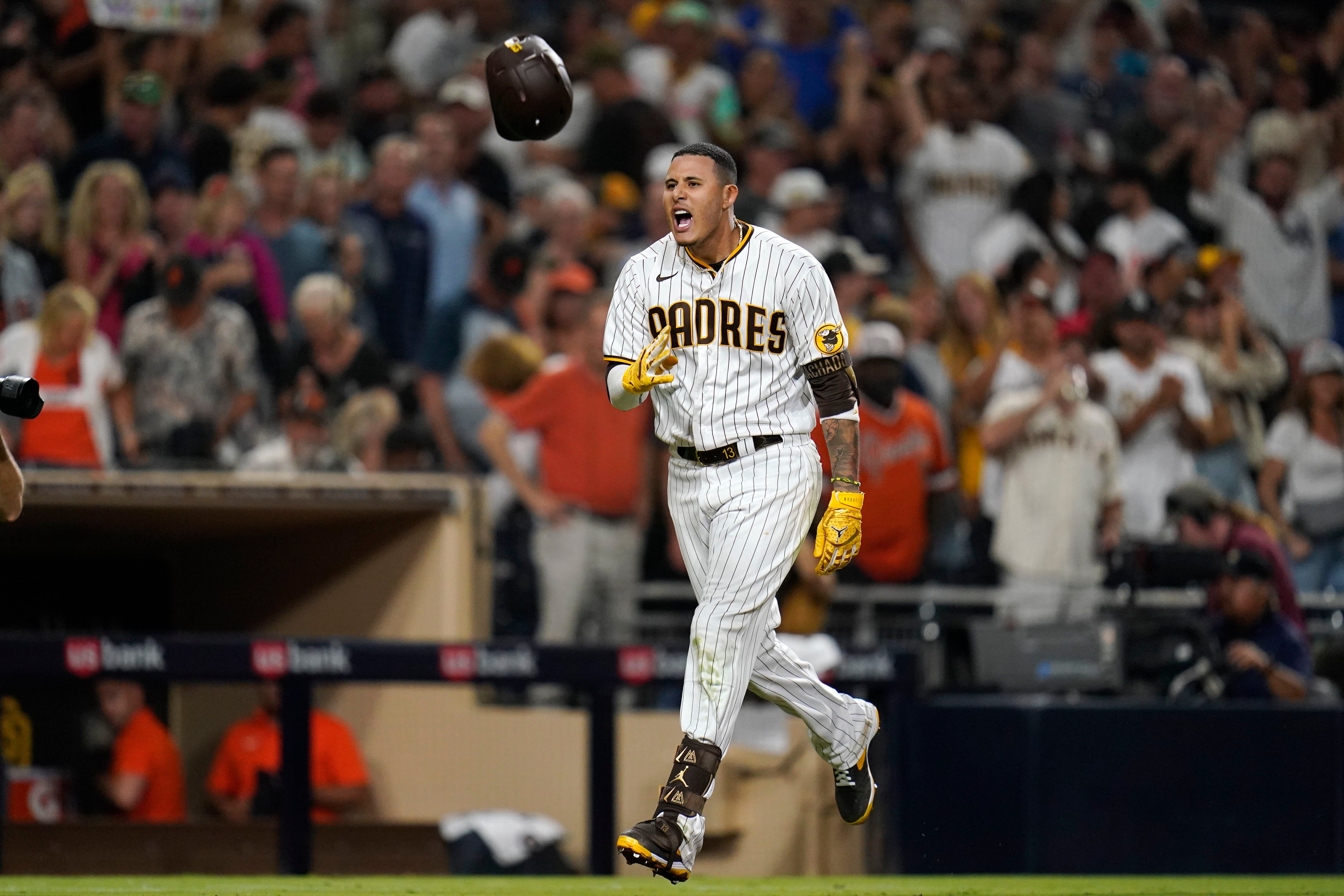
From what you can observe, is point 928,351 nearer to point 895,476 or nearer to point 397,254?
point 895,476

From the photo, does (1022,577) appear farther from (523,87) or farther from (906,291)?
(523,87)

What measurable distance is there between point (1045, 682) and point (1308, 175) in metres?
6.70

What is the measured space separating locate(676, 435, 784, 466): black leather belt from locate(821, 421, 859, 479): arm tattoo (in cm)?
14

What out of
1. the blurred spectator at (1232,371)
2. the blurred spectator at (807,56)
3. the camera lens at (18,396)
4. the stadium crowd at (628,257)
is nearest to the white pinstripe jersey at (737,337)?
the camera lens at (18,396)

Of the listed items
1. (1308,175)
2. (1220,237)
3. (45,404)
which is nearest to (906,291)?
(1220,237)

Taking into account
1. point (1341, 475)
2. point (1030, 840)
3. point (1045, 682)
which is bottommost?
point (1030, 840)

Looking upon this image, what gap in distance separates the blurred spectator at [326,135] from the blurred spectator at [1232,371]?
471cm

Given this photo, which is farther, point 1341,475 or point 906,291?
point 906,291

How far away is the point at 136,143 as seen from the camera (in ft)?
32.3

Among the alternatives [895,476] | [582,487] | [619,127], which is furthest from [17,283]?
[895,476]

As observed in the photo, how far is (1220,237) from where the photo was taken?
41.2 feet

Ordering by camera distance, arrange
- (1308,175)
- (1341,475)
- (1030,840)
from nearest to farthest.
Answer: (1030,840)
(1341,475)
(1308,175)

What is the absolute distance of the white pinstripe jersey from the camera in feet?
17.3

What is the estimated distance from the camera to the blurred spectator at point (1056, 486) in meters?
9.38
